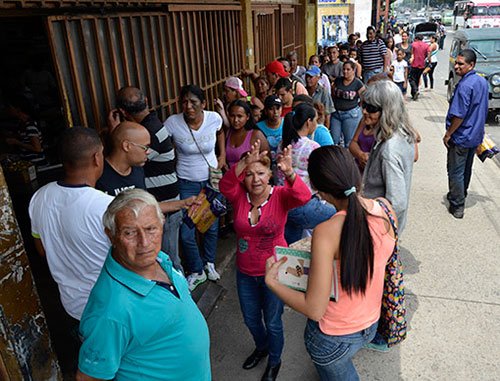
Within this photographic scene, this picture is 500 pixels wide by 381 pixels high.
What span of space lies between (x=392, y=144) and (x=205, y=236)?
205cm

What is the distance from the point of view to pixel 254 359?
3150 mm

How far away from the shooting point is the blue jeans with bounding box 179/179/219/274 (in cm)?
398

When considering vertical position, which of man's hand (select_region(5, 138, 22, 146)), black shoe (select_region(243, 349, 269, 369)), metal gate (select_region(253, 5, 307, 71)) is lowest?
black shoe (select_region(243, 349, 269, 369))

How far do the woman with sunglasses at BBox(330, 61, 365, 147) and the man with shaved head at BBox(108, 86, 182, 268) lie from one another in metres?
3.85

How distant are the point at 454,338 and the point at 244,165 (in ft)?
7.39

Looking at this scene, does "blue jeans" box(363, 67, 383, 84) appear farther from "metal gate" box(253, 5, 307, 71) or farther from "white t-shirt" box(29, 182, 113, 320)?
"white t-shirt" box(29, 182, 113, 320)

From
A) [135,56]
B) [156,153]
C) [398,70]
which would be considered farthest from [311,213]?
[398,70]

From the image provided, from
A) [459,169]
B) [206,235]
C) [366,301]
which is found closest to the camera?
[366,301]

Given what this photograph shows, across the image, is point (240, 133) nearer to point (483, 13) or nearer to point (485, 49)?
point (485, 49)

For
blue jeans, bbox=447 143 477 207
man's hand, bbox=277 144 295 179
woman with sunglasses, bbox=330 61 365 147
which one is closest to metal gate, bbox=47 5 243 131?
man's hand, bbox=277 144 295 179

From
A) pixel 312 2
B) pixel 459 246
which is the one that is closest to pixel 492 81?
pixel 312 2

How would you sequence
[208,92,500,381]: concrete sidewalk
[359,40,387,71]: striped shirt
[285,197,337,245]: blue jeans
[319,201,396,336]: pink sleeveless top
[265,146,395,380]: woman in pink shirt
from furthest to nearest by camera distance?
1. [359,40,387,71]: striped shirt
2. [285,197,337,245]: blue jeans
3. [208,92,500,381]: concrete sidewalk
4. [319,201,396,336]: pink sleeveless top
5. [265,146,395,380]: woman in pink shirt

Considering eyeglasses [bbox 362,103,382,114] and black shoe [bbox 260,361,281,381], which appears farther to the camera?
eyeglasses [bbox 362,103,382,114]

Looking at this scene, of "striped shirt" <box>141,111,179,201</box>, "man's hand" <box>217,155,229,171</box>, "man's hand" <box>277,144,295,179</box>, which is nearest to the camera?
"man's hand" <box>277,144,295,179</box>
